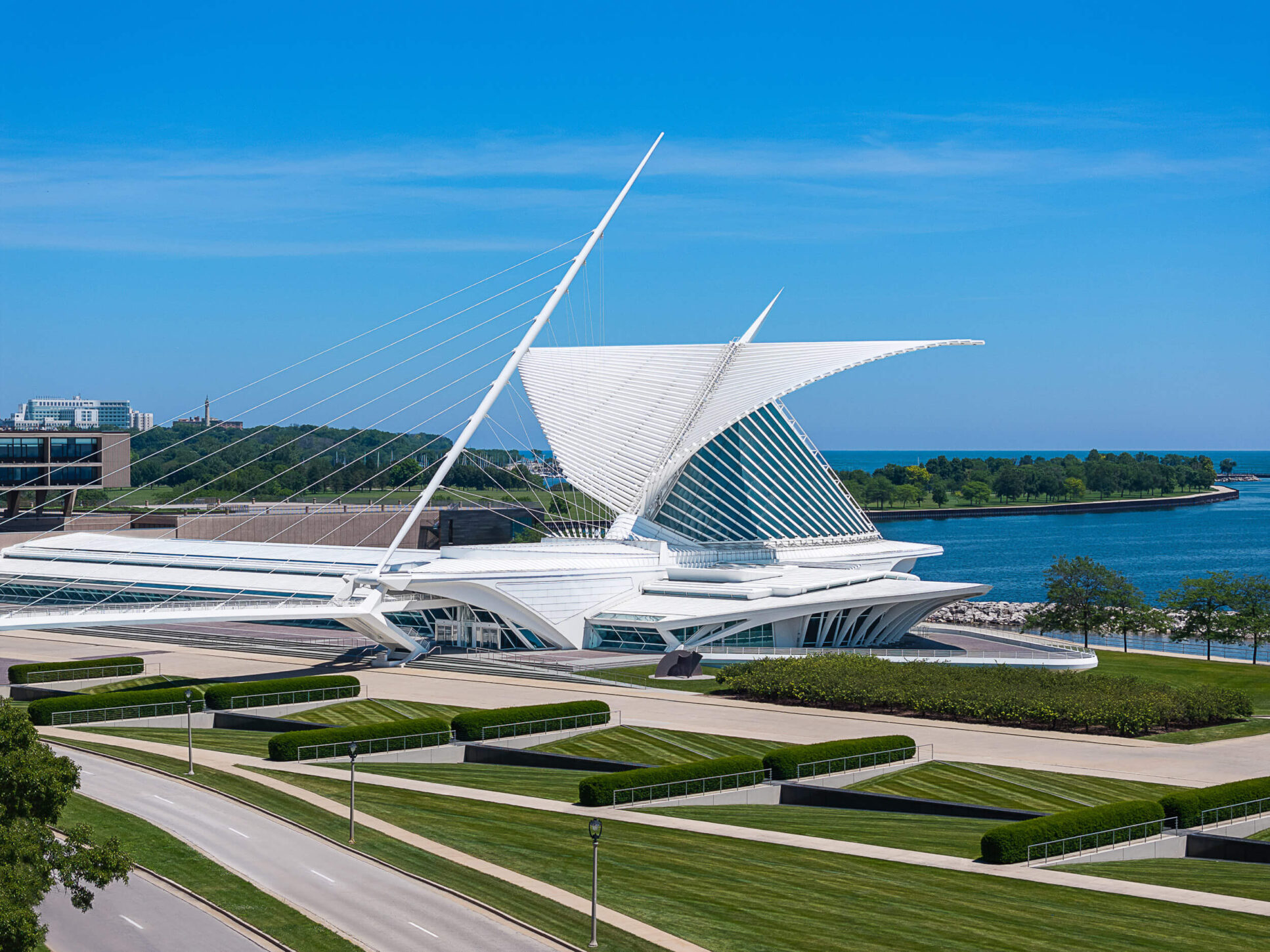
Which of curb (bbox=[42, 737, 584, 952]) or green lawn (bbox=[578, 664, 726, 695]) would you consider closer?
curb (bbox=[42, 737, 584, 952])

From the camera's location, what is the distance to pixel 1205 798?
108ft

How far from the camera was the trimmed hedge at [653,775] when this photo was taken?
33938 mm

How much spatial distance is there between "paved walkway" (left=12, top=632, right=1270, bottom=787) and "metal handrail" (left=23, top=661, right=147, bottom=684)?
1672mm

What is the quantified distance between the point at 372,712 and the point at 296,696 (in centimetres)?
310

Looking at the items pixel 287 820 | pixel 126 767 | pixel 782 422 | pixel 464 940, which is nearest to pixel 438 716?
pixel 126 767

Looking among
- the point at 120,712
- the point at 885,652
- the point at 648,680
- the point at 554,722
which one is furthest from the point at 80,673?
the point at 885,652

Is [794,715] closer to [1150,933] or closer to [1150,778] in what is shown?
[1150,778]

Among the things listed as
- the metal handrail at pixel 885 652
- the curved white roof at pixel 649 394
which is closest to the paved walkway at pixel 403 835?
the metal handrail at pixel 885 652

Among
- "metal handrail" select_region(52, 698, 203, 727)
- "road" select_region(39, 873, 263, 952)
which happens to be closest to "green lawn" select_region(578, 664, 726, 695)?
"metal handrail" select_region(52, 698, 203, 727)

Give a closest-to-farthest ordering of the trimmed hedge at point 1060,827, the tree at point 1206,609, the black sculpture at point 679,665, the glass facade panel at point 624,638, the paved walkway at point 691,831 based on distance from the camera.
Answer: the paved walkway at point 691,831 → the trimmed hedge at point 1060,827 → the black sculpture at point 679,665 → the glass facade panel at point 624,638 → the tree at point 1206,609

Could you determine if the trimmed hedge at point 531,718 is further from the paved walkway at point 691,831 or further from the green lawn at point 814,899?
the green lawn at point 814,899

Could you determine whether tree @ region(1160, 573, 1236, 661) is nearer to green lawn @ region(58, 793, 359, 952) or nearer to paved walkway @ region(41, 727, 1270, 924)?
paved walkway @ region(41, 727, 1270, 924)

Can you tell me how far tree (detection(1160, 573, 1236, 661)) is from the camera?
6925 cm

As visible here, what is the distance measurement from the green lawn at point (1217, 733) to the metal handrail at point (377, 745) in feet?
70.6
